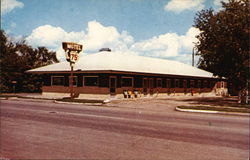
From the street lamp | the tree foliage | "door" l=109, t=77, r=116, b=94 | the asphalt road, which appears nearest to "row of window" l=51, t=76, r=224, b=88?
"door" l=109, t=77, r=116, b=94

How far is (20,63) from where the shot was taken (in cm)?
4541

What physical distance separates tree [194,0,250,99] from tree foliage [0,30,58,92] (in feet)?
87.6

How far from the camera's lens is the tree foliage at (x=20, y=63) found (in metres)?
44.4

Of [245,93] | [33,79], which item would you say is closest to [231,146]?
[245,93]

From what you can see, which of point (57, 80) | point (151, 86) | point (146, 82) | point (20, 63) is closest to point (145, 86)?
point (146, 82)

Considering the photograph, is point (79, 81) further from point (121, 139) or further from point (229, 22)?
point (121, 139)

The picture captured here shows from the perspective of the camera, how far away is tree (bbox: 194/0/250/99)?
25.6 meters

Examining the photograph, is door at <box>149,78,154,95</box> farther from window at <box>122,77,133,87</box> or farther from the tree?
the tree

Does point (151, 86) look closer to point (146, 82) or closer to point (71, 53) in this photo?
point (146, 82)

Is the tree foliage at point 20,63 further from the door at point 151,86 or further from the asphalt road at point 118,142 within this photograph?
the asphalt road at point 118,142

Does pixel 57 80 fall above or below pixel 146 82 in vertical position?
above

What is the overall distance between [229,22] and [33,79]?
33153 millimetres

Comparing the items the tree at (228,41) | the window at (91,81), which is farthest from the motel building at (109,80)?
the tree at (228,41)

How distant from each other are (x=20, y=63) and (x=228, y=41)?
32.7 m
